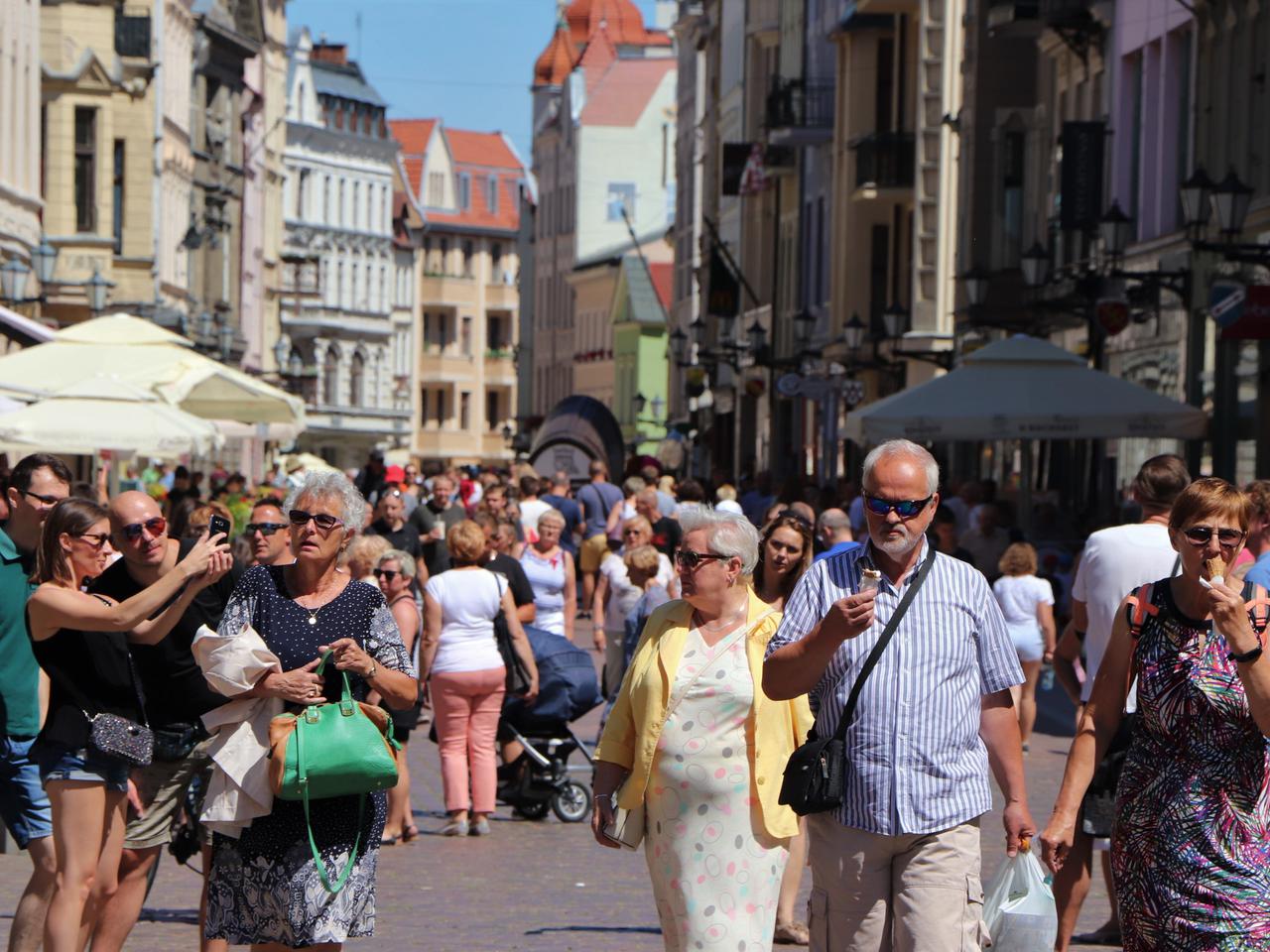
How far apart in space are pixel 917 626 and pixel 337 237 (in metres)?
106

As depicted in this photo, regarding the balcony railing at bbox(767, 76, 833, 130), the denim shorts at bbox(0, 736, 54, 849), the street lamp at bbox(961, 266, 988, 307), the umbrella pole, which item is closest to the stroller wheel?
the denim shorts at bbox(0, 736, 54, 849)

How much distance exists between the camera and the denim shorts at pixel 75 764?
328 inches

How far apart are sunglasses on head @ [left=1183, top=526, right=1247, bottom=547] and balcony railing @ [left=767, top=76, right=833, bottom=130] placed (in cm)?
4728

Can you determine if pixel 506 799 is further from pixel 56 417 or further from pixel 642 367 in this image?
pixel 642 367

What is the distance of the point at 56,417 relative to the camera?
20812mm

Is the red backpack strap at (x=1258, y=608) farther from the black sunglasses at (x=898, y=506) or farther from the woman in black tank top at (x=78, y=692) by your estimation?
the woman in black tank top at (x=78, y=692)

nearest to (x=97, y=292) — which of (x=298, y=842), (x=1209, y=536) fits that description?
(x=298, y=842)

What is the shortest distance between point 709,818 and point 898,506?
1.28 metres

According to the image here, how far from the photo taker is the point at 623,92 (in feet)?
380

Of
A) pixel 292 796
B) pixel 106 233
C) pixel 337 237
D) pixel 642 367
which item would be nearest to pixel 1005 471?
pixel 106 233

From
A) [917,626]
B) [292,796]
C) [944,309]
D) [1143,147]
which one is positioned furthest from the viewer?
[944,309]

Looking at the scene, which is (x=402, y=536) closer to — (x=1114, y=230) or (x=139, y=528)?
(x=1114, y=230)

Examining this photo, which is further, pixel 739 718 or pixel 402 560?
pixel 402 560

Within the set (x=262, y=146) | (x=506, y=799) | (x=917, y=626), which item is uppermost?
(x=262, y=146)
